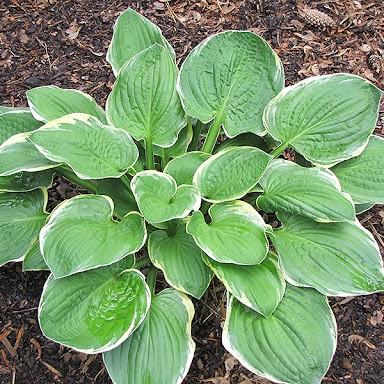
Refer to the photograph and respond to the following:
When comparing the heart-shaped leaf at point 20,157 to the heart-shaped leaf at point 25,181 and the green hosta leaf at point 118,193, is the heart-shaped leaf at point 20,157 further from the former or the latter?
the green hosta leaf at point 118,193

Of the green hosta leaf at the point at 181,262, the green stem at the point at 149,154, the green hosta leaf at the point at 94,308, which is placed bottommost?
the green hosta leaf at the point at 94,308

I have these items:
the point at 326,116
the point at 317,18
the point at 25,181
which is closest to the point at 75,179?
the point at 25,181

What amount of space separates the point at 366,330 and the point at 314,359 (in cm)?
49

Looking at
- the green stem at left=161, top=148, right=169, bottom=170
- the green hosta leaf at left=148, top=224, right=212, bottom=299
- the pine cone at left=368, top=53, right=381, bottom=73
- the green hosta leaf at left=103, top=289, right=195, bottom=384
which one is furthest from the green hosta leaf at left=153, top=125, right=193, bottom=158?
the pine cone at left=368, top=53, right=381, bottom=73

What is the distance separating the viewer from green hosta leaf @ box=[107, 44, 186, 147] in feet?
7.06

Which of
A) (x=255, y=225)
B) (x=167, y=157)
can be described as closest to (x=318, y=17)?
(x=167, y=157)

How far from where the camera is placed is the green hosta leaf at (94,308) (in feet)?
6.07

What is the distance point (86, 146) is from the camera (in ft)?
6.61

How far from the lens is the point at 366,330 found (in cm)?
225

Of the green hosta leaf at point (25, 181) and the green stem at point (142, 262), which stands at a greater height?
the green hosta leaf at point (25, 181)

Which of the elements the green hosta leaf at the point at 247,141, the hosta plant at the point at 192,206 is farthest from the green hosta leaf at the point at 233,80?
the green hosta leaf at the point at 247,141

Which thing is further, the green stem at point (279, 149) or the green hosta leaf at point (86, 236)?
the green stem at point (279, 149)

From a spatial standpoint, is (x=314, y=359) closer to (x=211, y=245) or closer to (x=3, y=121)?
(x=211, y=245)

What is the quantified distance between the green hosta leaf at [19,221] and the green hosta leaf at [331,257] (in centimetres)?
84
